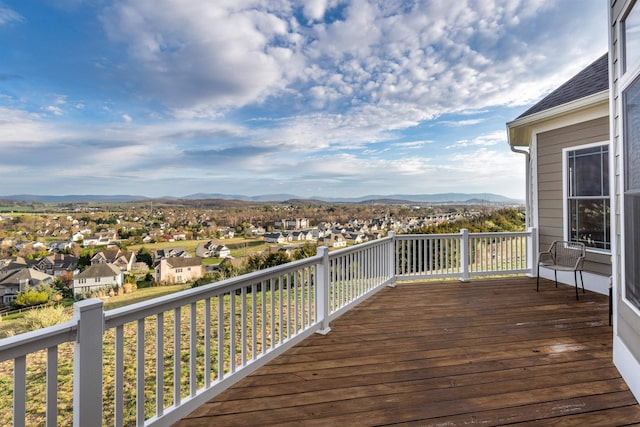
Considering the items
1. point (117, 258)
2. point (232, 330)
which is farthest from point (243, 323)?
point (117, 258)

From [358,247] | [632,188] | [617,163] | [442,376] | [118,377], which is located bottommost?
[442,376]

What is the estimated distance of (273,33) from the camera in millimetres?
5945

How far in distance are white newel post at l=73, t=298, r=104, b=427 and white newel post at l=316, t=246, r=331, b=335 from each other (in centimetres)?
224

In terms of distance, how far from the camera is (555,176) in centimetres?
572

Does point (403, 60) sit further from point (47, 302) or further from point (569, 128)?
point (47, 302)

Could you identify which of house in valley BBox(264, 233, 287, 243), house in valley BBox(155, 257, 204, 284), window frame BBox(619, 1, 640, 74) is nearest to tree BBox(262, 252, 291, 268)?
house in valley BBox(264, 233, 287, 243)

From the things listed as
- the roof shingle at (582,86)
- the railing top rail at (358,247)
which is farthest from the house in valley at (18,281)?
the roof shingle at (582,86)

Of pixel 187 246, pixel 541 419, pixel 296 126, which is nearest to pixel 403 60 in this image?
pixel 296 126

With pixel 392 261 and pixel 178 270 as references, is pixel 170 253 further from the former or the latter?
pixel 392 261

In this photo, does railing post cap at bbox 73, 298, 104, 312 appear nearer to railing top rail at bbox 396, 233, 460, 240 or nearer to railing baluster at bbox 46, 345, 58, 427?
railing baluster at bbox 46, 345, 58, 427

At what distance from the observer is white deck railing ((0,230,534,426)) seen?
1382 mm

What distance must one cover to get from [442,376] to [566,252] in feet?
14.7

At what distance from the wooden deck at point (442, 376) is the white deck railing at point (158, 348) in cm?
18

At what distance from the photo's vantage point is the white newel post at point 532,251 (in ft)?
19.9
